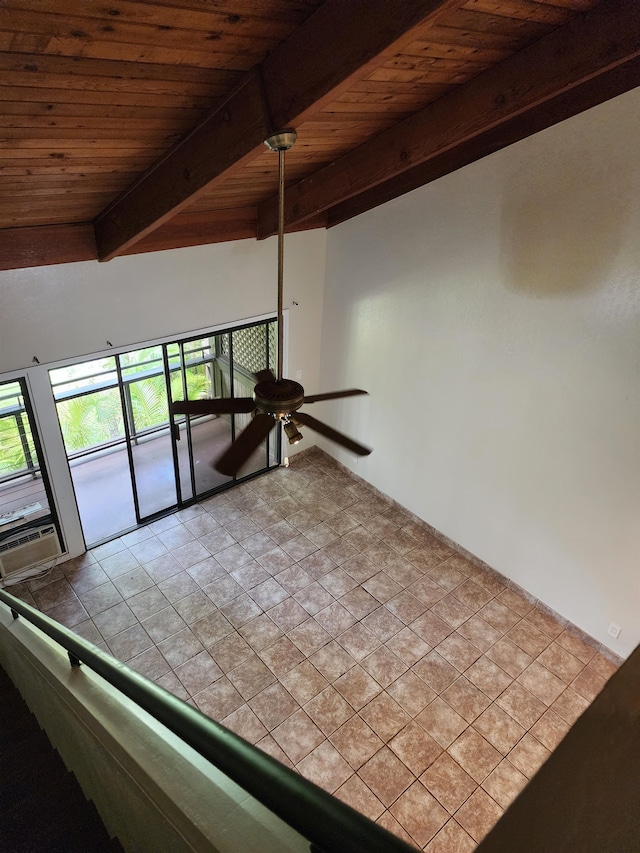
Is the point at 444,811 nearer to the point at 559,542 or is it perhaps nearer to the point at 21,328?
the point at 559,542

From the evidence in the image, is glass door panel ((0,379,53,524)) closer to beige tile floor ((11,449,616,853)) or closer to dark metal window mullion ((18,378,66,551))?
dark metal window mullion ((18,378,66,551))

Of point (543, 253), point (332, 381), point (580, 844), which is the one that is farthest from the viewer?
point (332, 381)

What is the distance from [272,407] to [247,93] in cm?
162

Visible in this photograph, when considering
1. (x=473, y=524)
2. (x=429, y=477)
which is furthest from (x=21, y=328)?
(x=473, y=524)

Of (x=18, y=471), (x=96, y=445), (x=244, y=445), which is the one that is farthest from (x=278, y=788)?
(x=96, y=445)

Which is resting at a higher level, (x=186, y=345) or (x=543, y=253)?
(x=543, y=253)

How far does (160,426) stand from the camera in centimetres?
785

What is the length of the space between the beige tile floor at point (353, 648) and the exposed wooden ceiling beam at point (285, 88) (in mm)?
3548

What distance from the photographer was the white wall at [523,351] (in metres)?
4.02

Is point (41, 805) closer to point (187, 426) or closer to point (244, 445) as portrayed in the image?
Answer: point (244, 445)

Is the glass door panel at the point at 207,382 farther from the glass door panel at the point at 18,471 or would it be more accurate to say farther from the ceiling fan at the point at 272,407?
the ceiling fan at the point at 272,407

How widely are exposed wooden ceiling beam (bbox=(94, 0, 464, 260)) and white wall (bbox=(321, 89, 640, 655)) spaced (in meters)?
2.48

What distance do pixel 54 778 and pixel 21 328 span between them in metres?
3.85

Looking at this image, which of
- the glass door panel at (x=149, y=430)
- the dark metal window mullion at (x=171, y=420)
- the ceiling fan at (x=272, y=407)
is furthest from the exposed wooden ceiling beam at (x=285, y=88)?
the glass door panel at (x=149, y=430)
